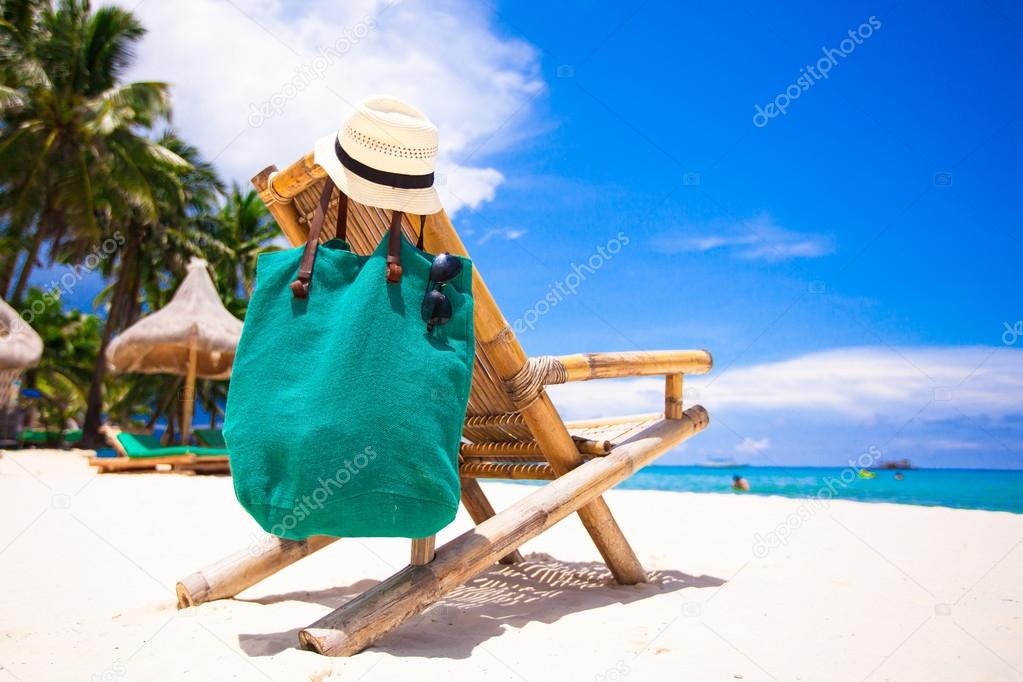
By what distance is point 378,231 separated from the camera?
2756 mm

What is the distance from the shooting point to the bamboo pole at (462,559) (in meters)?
2.31

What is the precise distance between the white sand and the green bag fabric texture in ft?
2.24

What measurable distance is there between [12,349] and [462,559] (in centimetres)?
975

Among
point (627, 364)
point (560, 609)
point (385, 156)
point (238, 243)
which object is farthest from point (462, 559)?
point (238, 243)

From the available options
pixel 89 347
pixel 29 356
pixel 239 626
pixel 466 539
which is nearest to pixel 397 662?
pixel 466 539

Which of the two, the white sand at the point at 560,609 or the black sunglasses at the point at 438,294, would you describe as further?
the white sand at the point at 560,609

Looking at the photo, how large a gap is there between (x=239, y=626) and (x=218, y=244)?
81.0ft

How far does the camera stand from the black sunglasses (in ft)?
5.93

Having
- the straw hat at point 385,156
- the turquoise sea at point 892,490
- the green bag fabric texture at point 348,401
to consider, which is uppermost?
the straw hat at point 385,156

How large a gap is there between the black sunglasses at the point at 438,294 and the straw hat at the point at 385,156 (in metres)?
0.22

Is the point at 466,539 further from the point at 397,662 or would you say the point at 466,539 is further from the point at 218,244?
the point at 218,244

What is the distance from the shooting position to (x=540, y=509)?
2.86 metres

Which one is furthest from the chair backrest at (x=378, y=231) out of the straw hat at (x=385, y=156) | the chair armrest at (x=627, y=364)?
the straw hat at (x=385, y=156)

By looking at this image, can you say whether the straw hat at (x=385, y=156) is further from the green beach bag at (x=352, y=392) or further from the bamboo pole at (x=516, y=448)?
the bamboo pole at (x=516, y=448)
